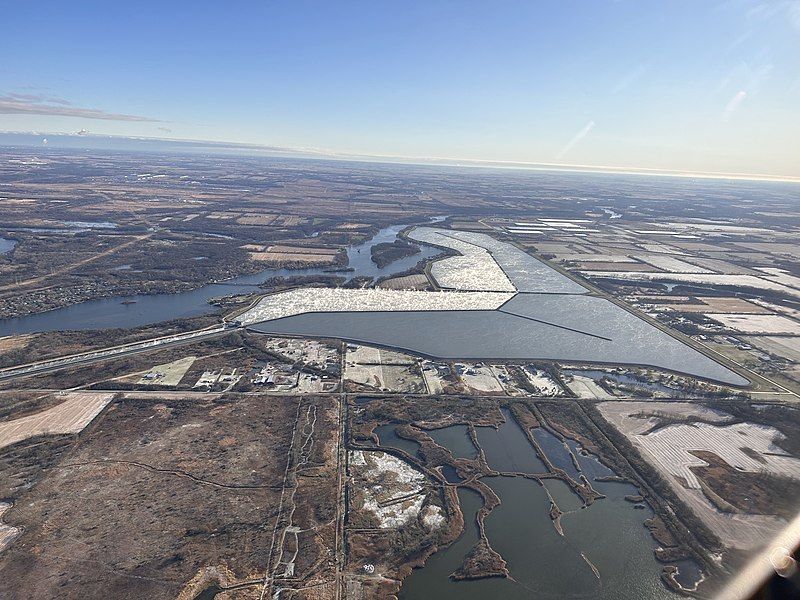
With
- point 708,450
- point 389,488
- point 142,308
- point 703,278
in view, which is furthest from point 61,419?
point 703,278

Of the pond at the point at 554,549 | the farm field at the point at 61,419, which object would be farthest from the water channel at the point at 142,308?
the pond at the point at 554,549

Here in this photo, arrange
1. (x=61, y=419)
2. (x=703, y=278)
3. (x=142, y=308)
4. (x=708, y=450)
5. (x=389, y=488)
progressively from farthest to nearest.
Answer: (x=703, y=278)
(x=142, y=308)
(x=61, y=419)
(x=708, y=450)
(x=389, y=488)

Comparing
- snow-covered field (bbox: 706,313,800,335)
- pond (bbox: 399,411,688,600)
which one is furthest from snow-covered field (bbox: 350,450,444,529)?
snow-covered field (bbox: 706,313,800,335)

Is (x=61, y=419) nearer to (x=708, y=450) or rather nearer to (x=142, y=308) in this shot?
(x=142, y=308)

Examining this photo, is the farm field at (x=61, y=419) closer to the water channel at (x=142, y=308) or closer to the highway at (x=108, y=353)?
the highway at (x=108, y=353)

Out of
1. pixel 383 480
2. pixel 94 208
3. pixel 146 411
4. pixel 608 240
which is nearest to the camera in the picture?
pixel 383 480

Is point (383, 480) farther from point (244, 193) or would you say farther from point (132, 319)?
point (244, 193)

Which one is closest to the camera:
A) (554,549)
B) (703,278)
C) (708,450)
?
(554,549)

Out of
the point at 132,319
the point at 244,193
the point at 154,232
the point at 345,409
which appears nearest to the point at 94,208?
the point at 154,232

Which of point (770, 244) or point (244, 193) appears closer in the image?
point (770, 244)
